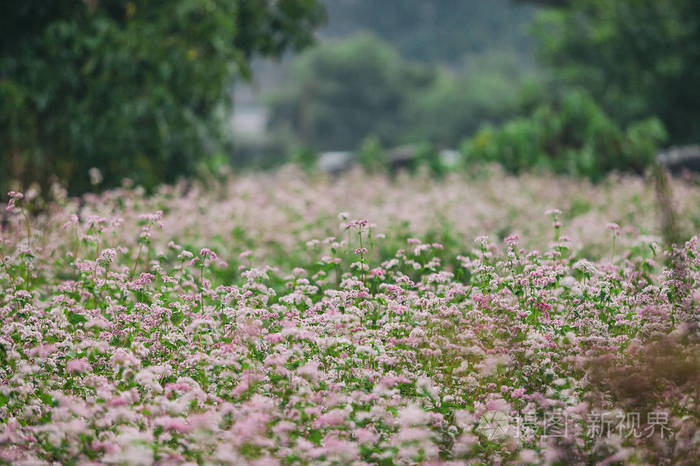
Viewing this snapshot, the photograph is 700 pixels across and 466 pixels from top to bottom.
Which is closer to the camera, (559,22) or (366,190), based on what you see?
(366,190)

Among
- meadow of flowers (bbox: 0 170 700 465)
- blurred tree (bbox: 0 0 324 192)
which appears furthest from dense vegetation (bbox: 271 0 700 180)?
meadow of flowers (bbox: 0 170 700 465)

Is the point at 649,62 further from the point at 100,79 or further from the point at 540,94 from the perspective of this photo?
the point at 100,79

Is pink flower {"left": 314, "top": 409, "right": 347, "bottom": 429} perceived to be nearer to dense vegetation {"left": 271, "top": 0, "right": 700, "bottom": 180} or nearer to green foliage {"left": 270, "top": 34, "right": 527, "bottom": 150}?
dense vegetation {"left": 271, "top": 0, "right": 700, "bottom": 180}

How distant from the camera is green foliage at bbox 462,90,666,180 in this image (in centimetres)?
1255

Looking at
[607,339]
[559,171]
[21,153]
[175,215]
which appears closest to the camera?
[607,339]

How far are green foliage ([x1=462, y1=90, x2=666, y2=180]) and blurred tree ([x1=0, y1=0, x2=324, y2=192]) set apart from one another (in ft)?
20.3

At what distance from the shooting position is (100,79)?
9.19 meters

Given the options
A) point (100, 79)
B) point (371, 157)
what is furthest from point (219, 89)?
point (371, 157)

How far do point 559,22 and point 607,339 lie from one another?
1026 inches

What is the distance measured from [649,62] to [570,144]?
32.8 ft

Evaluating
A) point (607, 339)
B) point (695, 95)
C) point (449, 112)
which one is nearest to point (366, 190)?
point (607, 339)

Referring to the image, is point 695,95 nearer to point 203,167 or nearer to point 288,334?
point 203,167

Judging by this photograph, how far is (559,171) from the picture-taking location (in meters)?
13.0

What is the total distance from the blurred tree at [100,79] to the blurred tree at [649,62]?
15665mm
